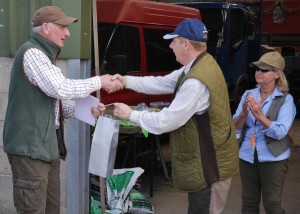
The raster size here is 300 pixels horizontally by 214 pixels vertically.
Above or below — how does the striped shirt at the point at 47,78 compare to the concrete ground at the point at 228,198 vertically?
above

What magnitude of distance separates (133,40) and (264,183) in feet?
10.8

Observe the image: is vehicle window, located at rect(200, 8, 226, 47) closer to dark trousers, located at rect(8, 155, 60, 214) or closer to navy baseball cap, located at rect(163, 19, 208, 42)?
navy baseball cap, located at rect(163, 19, 208, 42)

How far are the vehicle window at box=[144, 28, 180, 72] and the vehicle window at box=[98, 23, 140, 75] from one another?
1.03 ft

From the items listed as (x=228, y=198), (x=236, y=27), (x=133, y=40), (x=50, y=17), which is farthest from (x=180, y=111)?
(x=236, y=27)

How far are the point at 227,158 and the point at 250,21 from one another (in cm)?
861

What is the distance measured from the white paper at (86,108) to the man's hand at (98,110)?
0.03 meters

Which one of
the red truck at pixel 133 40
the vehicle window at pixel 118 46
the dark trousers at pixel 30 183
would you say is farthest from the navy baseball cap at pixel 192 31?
the vehicle window at pixel 118 46

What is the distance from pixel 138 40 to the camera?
6.83 metres

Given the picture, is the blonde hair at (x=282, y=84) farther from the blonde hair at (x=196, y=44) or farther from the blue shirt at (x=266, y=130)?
the blonde hair at (x=196, y=44)

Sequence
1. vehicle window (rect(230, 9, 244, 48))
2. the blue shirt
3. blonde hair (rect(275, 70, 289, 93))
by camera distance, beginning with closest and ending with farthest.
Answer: the blue shirt, blonde hair (rect(275, 70, 289, 93)), vehicle window (rect(230, 9, 244, 48))

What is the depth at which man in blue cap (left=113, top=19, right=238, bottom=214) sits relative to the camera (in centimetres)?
302

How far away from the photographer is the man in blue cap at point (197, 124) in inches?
119

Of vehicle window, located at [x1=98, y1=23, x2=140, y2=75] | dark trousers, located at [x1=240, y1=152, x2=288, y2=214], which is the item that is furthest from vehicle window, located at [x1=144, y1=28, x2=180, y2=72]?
dark trousers, located at [x1=240, y1=152, x2=288, y2=214]

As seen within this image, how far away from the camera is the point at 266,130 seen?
152 inches
